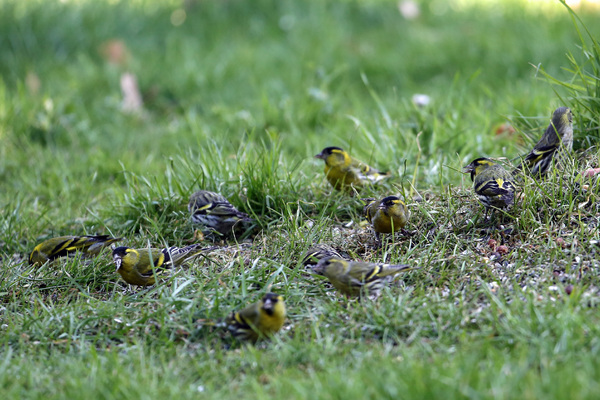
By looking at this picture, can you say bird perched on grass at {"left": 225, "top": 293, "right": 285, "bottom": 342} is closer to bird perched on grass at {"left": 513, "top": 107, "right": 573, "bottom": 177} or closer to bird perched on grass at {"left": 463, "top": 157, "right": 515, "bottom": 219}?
bird perched on grass at {"left": 463, "top": 157, "right": 515, "bottom": 219}

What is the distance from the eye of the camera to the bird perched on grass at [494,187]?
422 cm

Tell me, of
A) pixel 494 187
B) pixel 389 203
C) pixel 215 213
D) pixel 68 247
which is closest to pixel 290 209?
pixel 215 213

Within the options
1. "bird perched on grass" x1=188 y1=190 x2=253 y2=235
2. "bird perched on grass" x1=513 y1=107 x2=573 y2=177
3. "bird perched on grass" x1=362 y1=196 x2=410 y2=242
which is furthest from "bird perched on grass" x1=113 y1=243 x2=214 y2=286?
"bird perched on grass" x1=513 y1=107 x2=573 y2=177

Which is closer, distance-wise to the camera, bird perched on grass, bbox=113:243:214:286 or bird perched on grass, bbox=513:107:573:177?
bird perched on grass, bbox=113:243:214:286

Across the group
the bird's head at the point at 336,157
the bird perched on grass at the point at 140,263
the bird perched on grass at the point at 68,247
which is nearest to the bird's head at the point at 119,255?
the bird perched on grass at the point at 140,263

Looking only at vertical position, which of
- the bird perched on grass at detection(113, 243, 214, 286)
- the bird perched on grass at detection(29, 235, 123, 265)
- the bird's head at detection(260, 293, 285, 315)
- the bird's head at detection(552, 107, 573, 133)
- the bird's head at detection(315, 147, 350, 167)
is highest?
the bird's head at detection(552, 107, 573, 133)

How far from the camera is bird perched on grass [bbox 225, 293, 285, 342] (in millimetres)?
3545

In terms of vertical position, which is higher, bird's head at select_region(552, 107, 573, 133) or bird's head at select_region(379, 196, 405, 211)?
bird's head at select_region(552, 107, 573, 133)

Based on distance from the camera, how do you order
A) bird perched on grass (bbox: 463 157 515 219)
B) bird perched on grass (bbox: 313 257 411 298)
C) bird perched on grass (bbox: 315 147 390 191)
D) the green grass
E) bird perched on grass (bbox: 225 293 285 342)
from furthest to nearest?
bird perched on grass (bbox: 315 147 390 191) → bird perched on grass (bbox: 463 157 515 219) → bird perched on grass (bbox: 313 257 411 298) → bird perched on grass (bbox: 225 293 285 342) → the green grass

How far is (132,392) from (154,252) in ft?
5.53

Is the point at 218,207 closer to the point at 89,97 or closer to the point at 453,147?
the point at 453,147

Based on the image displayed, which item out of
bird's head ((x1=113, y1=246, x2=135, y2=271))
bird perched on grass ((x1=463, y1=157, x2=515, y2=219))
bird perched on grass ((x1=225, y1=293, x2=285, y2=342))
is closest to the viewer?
bird perched on grass ((x1=225, y1=293, x2=285, y2=342))

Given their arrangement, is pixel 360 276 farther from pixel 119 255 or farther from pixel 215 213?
pixel 119 255

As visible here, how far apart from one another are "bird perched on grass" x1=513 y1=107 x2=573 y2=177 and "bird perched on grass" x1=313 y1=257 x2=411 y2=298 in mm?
1432
